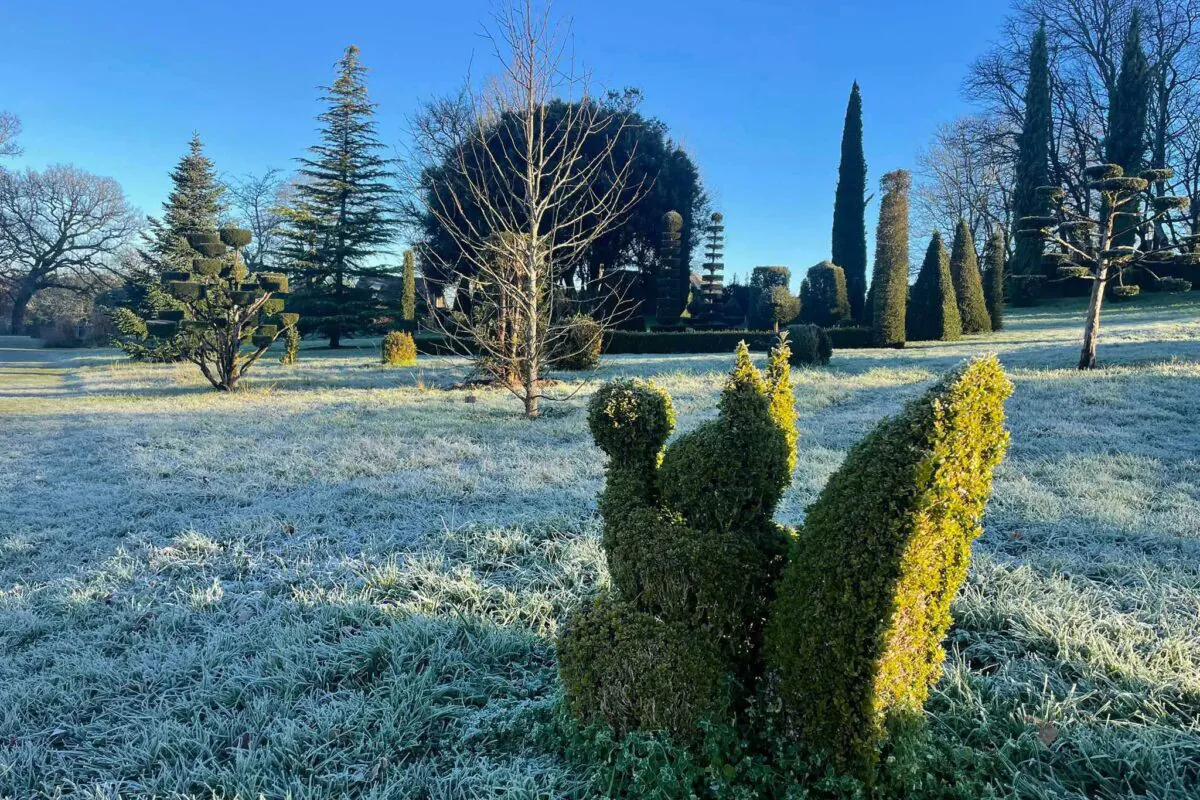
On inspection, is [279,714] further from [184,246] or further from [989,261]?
[184,246]

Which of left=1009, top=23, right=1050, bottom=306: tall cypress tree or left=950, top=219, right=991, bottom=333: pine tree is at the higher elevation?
left=1009, top=23, right=1050, bottom=306: tall cypress tree

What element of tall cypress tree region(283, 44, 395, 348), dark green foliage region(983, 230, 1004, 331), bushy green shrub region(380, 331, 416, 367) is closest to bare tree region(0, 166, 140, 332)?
tall cypress tree region(283, 44, 395, 348)

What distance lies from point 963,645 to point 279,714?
8.55 feet

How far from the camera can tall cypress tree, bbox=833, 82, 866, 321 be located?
2381 centimetres

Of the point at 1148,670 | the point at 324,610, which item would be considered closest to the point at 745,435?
the point at 1148,670

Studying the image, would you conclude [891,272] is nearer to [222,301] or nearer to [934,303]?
[934,303]

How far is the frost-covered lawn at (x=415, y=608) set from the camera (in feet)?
6.20

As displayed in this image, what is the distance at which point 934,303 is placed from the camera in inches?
617

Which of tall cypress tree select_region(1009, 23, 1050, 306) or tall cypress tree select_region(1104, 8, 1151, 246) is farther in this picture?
tall cypress tree select_region(1009, 23, 1050, 306)

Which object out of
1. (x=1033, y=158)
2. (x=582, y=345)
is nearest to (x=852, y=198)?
(x=1033, y=158)

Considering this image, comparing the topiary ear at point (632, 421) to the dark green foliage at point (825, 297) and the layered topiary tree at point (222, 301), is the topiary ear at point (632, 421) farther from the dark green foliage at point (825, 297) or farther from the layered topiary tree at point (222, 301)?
the dark green foliage at point (825, 297)

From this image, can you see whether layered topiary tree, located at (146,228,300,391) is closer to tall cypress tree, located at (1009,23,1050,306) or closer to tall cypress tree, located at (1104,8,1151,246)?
tall cypress tree, located at (1009,23,1050,306)

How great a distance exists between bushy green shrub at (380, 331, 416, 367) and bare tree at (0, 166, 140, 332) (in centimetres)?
2423

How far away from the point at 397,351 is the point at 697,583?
14.2 m
